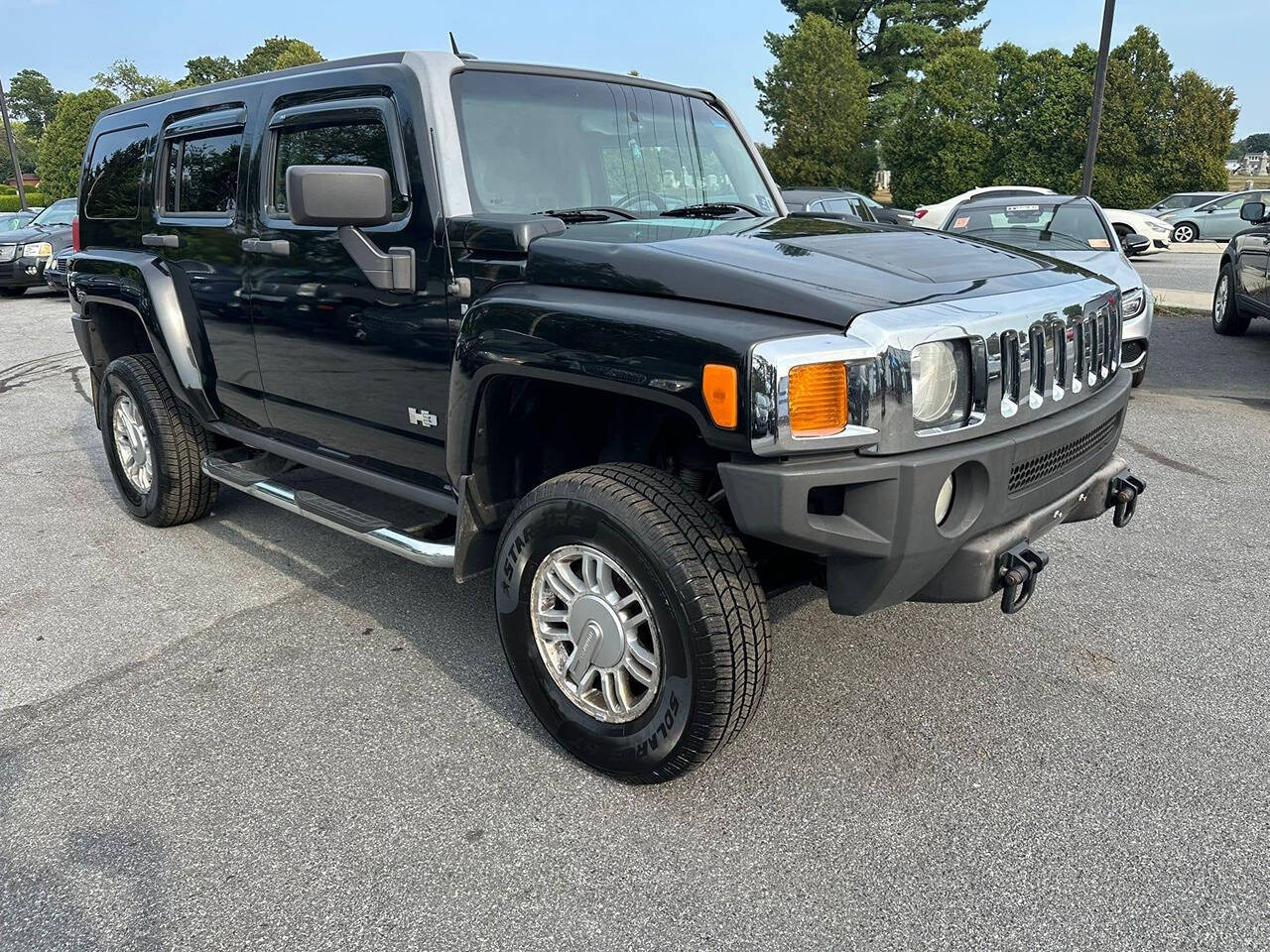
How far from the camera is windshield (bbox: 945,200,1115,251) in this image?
307 inches

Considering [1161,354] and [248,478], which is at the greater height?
[248,478]

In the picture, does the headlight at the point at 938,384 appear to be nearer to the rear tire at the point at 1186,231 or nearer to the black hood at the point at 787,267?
the black hood at the point at 787,267

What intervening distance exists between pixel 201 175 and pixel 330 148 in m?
1.00

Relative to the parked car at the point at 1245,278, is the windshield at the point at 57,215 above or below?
above

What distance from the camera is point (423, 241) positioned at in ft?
10.1

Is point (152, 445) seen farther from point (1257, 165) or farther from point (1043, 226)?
point (1257, 165)

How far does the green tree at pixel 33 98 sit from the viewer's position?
362 ft

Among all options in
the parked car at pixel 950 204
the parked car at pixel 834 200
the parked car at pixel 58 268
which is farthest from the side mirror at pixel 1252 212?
the parked car at pixel 58 268

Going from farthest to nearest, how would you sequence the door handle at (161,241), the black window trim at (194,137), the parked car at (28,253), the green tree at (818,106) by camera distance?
the green tree at (818,106)
the parked car at (28,253)
the door handle at (161,241)
the black window trim at (194,137)

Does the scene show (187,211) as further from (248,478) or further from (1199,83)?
(1199,83)

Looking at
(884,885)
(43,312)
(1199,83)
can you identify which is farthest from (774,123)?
(884,885)

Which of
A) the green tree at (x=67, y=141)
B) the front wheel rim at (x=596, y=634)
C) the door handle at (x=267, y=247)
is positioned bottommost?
the front wheel rim at (x=596, y=634)

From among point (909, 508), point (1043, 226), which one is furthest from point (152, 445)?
point (1043, 226)

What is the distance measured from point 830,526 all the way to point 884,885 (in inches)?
34.1
